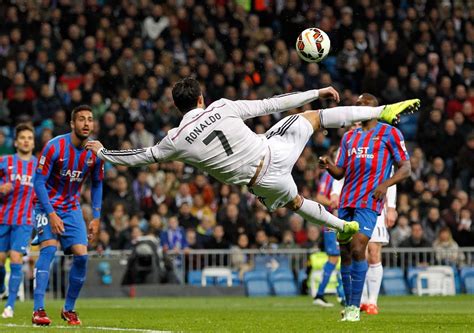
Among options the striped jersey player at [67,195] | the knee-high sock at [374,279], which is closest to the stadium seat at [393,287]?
the knee-high sock at [374,279]

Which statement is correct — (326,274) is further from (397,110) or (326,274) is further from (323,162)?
(397,110)

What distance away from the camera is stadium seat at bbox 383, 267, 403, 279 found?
23594mm

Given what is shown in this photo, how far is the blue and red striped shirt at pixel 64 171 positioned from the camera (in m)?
13.2

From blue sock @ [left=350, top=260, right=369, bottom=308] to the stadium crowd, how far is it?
10777 mm

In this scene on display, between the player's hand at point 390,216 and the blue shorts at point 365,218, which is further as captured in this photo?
the player's hand at point 390,216

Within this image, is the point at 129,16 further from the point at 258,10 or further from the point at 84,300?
the point at 84,300

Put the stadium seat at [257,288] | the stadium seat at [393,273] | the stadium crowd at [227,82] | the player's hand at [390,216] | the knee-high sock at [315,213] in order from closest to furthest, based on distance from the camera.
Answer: the knee-high sock at [315,213], the player's hand at [390,216], the stadium seat at [257,288], the stadium seat at [393,273], the stadium crowd at [227,82]

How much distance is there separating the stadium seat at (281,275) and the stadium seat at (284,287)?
0.21 ft

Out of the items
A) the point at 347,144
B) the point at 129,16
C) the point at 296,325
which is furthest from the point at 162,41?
the point at 296,325

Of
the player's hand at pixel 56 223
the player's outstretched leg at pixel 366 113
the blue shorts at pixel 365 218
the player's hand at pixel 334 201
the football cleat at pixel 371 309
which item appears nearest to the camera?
the player's outstretched leg at pixel 366 113

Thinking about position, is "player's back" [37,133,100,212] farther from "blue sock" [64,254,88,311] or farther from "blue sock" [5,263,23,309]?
"blue sock" [5,263,23,309]

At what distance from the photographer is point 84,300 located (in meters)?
22.3

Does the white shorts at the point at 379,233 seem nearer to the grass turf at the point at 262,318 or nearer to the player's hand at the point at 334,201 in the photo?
the grass turf at the point at 262,318

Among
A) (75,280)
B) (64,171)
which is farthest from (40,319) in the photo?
(64,171)
